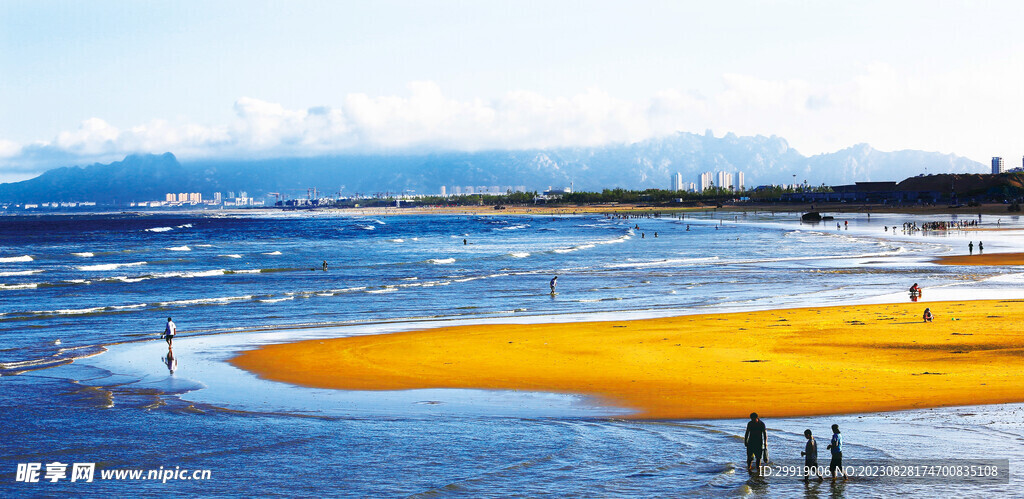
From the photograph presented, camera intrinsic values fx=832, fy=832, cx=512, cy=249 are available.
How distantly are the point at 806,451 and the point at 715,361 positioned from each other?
9.88 metres

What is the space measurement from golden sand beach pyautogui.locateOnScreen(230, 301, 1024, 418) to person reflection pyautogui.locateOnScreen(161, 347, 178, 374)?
1.89 metres

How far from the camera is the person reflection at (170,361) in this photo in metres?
23.7

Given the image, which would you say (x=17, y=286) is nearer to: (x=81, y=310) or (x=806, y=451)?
(x=81, y=310)

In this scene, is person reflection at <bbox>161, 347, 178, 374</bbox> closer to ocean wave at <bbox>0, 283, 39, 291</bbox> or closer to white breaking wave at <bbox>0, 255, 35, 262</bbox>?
ocean wave at <bbox>0, 283, 39, 291</bbox>

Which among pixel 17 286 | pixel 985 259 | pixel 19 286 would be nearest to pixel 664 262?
pixel 985 259

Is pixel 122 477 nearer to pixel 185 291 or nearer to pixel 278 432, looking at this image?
pixel 278 432

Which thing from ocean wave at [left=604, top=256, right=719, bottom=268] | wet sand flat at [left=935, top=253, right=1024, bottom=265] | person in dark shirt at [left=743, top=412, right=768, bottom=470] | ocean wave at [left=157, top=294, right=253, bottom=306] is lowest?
ocean wave at [left=604, top=256, right=719, bottom=268]

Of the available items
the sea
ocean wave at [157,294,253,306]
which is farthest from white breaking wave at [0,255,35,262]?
ocean wave at [157,294,253,306]

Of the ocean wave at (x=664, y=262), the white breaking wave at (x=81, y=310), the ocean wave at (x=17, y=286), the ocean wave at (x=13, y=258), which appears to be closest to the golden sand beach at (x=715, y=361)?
the white breaking wave at (x=81, y=310)

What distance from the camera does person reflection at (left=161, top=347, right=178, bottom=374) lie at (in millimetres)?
23672

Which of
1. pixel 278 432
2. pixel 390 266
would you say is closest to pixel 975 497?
pixel 278 432

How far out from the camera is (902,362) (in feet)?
72.2

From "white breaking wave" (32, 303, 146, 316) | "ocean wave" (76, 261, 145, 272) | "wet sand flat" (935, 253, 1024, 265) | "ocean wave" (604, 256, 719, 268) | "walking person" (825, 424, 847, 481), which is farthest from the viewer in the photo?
"ocean wave" (76, 261, 145, 272)

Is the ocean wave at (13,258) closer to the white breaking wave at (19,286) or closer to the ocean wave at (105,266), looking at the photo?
the ocean wave at (105,266)
